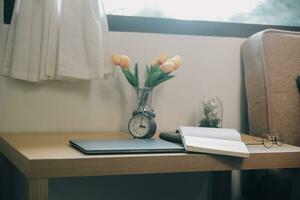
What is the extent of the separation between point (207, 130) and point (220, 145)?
0.15 meters

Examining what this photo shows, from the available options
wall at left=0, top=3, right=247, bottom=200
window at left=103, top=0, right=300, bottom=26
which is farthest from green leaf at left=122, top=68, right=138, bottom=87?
window at left=103, top=0, right=300, bottom=26

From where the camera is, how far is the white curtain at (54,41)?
1533 mm

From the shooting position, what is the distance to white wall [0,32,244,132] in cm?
164

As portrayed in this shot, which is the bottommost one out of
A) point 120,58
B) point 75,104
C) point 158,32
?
point 75,104

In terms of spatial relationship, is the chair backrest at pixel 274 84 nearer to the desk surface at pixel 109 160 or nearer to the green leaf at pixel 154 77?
the desk surface at pixel 109 160

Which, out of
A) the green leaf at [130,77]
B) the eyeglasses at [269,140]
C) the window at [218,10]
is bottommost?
the eyeglasses at [269,140]

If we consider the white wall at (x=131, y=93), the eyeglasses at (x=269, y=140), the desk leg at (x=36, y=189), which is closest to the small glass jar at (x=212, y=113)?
the white wall at (x=131, y=93)

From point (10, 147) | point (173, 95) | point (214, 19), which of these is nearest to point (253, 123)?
point (173, 95)

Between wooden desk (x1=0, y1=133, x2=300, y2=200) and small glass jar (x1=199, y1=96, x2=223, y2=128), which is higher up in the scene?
small glass jar (x1=199, y1=96, x2=223, y2=128)

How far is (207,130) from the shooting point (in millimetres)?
1468

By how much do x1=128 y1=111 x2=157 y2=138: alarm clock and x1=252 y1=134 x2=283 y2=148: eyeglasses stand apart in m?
0.39

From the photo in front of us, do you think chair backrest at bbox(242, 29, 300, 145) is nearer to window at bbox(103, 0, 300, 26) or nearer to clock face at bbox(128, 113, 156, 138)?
window at bbox(103, 0, 300, 26)

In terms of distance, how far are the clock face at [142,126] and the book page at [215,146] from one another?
0.17m

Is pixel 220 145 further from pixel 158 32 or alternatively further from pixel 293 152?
pixel 158 32
